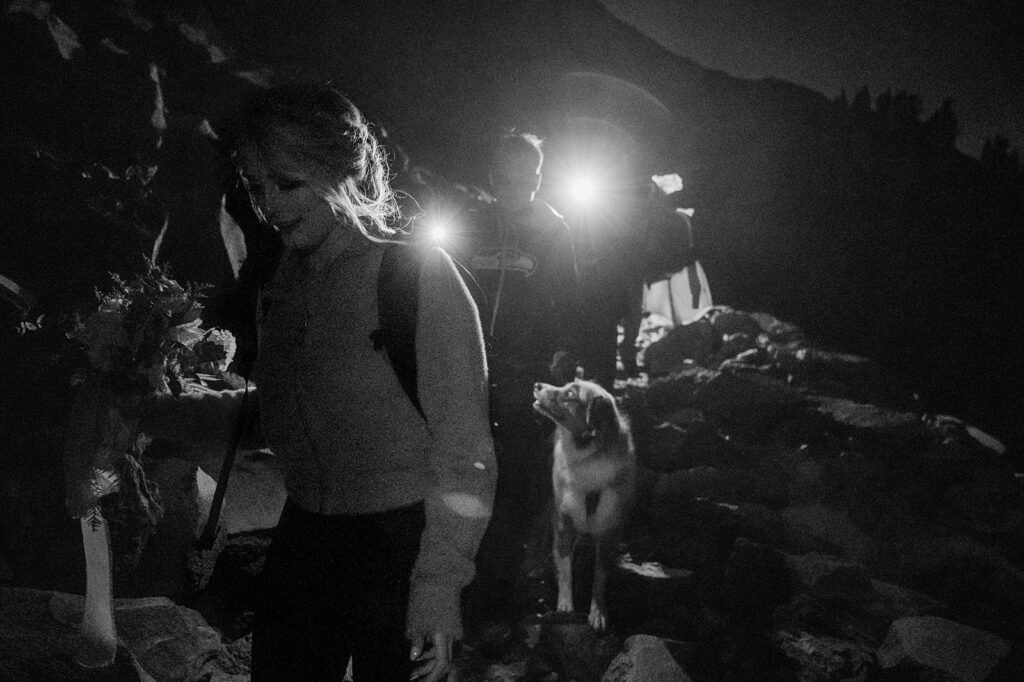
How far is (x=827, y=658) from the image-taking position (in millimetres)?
3912

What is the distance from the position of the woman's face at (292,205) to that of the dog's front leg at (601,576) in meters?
4.16

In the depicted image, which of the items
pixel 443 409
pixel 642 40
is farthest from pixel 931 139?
pixel 443 409

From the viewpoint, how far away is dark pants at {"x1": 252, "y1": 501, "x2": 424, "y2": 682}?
1.25 metres

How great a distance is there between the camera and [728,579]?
Answer: 4.90 m

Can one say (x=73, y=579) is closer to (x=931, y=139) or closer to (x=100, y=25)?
(x=100, y=25)

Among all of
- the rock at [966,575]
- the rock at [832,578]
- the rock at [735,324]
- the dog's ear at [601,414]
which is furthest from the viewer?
the rock at [735,324]

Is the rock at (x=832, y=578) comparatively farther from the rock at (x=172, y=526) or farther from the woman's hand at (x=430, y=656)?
the rock at (x=172, y=526)

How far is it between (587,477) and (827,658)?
7.30ft

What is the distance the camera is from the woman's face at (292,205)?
133 cm

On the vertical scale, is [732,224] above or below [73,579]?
above

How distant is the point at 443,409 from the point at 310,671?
0.81 m

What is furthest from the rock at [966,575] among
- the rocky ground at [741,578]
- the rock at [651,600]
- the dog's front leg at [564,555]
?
the dog's front leg at [564,555]

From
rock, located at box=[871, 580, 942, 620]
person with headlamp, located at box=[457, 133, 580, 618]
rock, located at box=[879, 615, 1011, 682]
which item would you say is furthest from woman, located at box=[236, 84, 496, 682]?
rock, located at box=[871, 580, 942, 620]

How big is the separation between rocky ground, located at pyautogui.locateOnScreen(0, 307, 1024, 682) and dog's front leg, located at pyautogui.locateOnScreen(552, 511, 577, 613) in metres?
0.18
